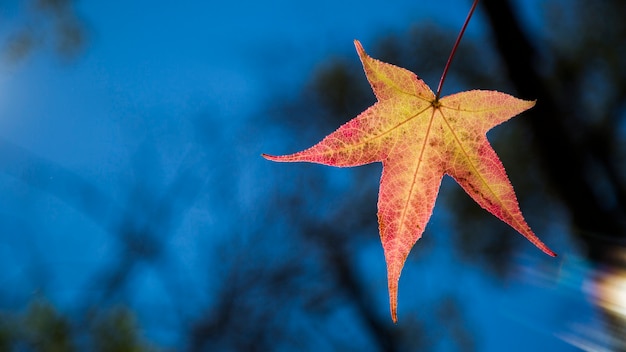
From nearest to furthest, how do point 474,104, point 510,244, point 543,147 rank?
point 474,104 < point 543,147 < point 510,244

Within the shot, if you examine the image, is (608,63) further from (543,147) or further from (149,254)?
(149,254)

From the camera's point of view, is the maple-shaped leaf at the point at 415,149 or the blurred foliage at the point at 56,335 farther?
the blurred foliage at the point at 56,335

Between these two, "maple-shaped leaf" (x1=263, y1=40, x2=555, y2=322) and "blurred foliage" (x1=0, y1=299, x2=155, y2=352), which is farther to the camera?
"blurred foliage" (x1=0, y1=299, x2=155, y2=352)

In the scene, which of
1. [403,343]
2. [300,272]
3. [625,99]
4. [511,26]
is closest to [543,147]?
[511,26]

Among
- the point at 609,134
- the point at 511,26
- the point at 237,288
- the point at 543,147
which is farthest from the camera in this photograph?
the point at 237,288

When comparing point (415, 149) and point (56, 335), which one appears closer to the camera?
point (415, 149)

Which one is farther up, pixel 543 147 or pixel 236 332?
pixel 543 147

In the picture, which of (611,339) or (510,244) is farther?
(510,244)

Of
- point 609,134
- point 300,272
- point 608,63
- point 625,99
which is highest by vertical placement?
point 608,63
